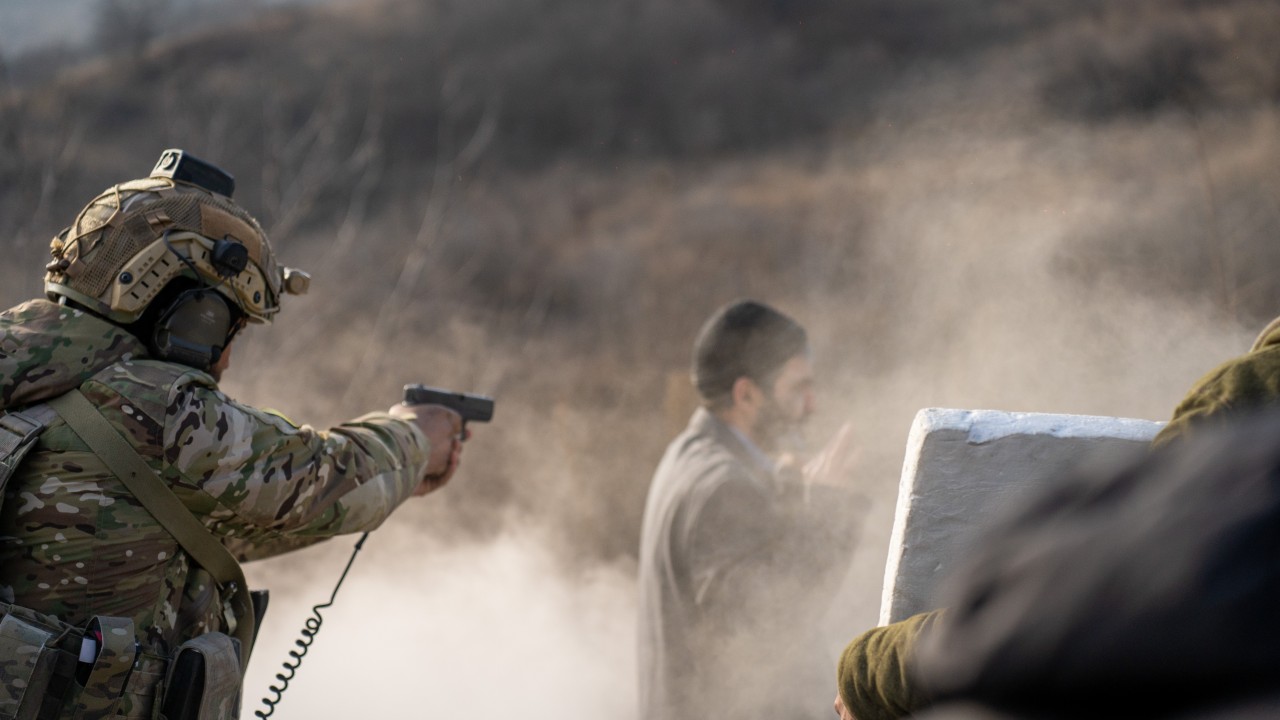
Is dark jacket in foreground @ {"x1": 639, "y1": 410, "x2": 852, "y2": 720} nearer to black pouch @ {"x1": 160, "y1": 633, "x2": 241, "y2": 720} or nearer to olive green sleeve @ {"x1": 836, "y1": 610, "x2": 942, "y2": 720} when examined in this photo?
black pouch @ {"x1": 160, "y1": 633, "x2": 241, "y2": 720}

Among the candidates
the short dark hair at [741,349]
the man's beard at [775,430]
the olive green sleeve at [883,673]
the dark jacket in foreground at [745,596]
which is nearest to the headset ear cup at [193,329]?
the olive green sleeve at [883,673]

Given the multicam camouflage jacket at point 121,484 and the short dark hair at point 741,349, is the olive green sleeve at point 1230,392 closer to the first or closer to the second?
the multicam camouflage jacket at point 121,484

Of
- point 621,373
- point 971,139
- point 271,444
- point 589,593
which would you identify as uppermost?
point 971,139

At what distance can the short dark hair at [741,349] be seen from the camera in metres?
3.43

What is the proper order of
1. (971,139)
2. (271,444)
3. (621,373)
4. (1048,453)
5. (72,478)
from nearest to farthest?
(1048,453)
(72,478)
(271,444)
(971,139)
(621,373)

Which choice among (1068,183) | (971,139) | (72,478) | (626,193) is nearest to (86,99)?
(626,193)

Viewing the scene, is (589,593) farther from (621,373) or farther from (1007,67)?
(1007,67)

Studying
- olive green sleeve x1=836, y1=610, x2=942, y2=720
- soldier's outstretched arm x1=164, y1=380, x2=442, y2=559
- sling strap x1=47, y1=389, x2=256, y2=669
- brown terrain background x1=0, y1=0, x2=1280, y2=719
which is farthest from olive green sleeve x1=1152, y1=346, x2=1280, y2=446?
brown terrain background x1=0, y1=0, x2=1280, y2=719

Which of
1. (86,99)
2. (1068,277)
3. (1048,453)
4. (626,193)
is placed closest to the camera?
(1048,453)

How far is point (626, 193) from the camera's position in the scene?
1164cm

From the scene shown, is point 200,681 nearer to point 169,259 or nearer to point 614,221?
point 169,259

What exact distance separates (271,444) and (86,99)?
10550 mm

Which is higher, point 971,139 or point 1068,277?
point 971,139

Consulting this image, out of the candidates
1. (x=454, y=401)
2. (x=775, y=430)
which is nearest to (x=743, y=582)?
(x=775, y=430)
